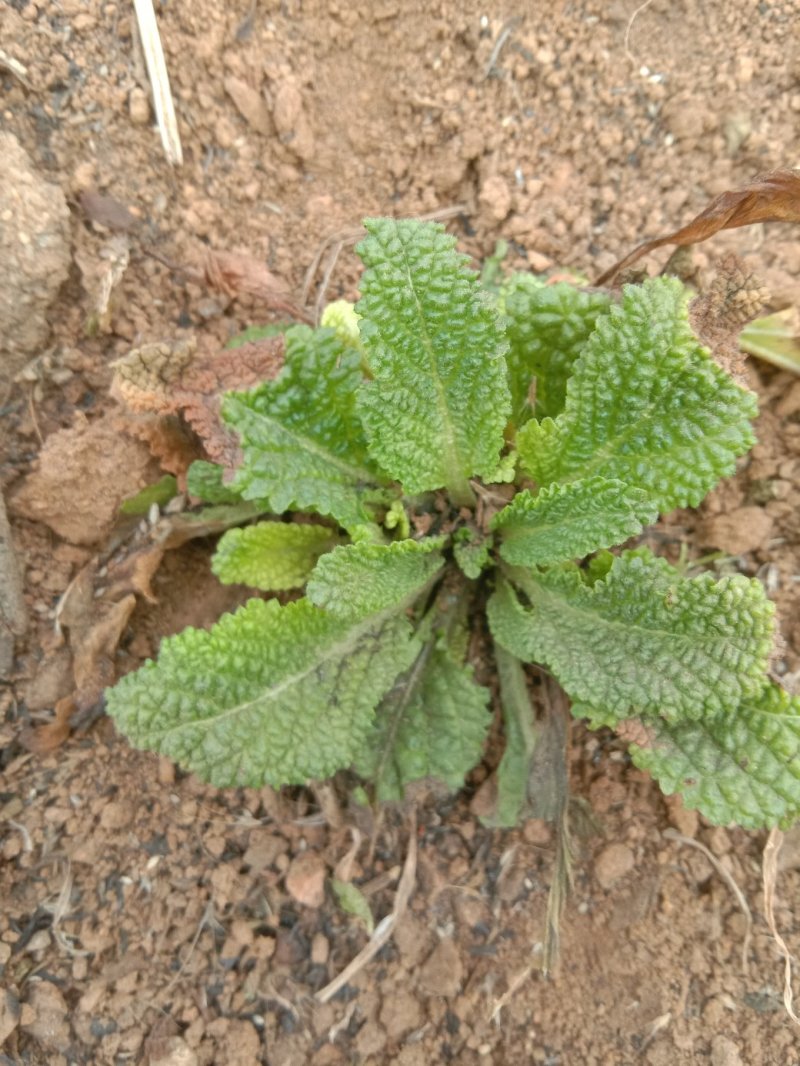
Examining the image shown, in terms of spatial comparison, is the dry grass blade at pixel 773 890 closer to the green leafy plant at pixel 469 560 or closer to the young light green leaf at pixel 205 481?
the green leafy plant at pixel 469 560

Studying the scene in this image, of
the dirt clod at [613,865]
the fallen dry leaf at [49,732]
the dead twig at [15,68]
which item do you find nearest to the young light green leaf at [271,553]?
the fallen dry leaf at [49,732]

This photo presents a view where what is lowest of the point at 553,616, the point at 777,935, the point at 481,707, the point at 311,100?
the point at 777,935

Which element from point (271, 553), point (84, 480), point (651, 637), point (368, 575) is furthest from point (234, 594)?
point (651, 637)

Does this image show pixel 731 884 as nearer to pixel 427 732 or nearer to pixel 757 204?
pixel 427 732

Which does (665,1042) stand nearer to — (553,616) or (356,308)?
(553,616)

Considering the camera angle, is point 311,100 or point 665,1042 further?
point 311,100

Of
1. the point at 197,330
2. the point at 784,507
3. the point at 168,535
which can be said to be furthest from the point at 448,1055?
the point at 197,330
